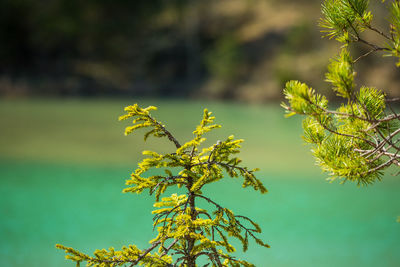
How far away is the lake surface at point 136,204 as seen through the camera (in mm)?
4062

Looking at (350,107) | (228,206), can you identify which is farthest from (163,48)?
(350,107)

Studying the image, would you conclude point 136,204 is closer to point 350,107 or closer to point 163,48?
point 350,107

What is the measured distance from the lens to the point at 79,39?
21766mm

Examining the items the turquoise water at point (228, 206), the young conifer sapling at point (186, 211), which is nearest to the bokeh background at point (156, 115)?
the turquoise water at point (228, 206)

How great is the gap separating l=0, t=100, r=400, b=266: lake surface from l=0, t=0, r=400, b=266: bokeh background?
22 millimetres

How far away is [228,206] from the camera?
16.8 ft

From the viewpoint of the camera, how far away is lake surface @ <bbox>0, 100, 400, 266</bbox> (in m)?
4.06

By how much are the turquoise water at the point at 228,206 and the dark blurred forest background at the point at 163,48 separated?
37.6ft

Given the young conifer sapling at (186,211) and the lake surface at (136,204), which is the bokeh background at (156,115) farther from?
the young conifer sapling at (186,211)

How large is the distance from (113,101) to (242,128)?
24.4 feet

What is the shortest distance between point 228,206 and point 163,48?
17677 mm

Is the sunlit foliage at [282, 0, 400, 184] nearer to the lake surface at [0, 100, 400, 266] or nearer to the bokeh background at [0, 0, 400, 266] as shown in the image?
the bokeh background at [0, 0, 400, 266]

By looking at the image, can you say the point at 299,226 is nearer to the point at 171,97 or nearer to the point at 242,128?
the point at 242,128

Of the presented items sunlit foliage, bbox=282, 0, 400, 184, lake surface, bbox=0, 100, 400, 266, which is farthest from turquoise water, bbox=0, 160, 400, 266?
sunlit foliage, bbox=282, 0, 400, 184
